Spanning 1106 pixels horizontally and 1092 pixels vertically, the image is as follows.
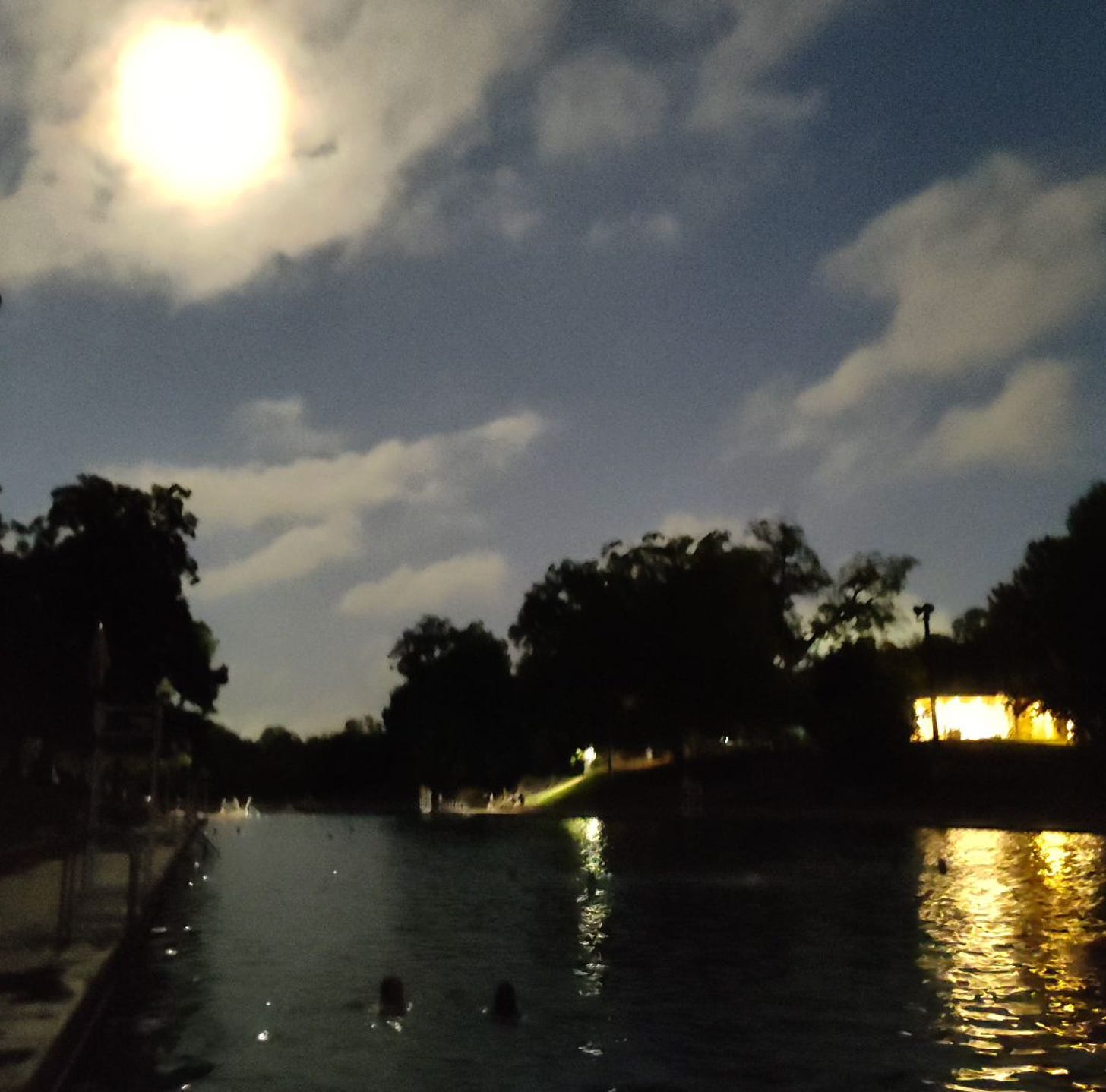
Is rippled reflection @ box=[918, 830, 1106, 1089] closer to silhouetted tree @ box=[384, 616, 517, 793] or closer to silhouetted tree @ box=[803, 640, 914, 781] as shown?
silhouetted tree @ box=[803, 640, 914, 781]

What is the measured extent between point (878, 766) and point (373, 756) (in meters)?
86.4

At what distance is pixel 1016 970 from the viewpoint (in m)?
14.8

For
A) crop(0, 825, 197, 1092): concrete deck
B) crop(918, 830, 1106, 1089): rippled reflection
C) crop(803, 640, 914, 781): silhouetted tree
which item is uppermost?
crop(803, 640, 914, 781): silhouetted tree

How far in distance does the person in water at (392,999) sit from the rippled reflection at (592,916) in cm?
173

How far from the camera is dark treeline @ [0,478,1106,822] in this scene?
54469mm

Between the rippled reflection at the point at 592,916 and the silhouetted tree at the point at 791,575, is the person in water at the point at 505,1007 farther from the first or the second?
the silhouetted tree at the point at 791,575

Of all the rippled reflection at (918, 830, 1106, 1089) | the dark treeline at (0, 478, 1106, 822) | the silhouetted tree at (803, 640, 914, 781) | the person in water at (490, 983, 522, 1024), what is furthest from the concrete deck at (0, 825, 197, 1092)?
the silhouetted tree at (803, 640, 914, 781)

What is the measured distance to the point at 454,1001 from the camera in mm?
13000

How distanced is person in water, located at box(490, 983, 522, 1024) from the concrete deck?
3195mm

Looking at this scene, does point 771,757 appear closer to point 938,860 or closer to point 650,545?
point 650,545

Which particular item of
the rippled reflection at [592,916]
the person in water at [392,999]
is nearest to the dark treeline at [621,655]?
the rippled reflection at [592,916]

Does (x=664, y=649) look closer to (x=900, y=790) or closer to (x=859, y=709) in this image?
(x=859, y=709)

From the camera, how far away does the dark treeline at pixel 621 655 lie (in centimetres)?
5447

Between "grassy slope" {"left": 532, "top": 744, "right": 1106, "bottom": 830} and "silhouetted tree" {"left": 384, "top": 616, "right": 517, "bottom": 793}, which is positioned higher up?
"silhouetted tree" {"left": 384, "top": 616, "right": 517, "bottom": 793}
